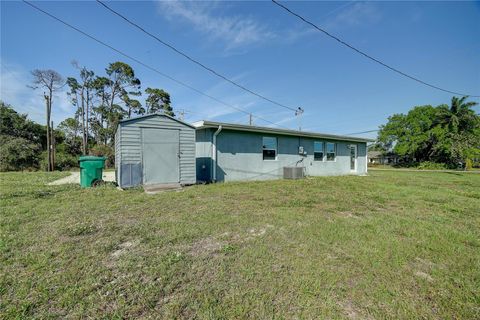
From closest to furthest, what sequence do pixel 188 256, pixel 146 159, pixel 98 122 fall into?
pixel 188 256, pixel 146 159, pixel 98 122

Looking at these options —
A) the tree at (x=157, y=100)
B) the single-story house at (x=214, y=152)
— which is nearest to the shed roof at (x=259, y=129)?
the single-story house at (x=214, y=152)

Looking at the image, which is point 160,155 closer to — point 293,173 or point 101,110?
point 293,173

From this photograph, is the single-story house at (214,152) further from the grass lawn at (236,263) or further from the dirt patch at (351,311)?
the dirt patch at (351,311)

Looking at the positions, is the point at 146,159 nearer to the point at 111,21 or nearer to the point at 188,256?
the point at 111,21

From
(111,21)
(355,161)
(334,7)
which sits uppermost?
(334,7)

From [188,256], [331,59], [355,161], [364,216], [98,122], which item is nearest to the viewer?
[188,256]

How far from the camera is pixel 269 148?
1073cm

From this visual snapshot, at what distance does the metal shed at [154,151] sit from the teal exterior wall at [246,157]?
129 cm

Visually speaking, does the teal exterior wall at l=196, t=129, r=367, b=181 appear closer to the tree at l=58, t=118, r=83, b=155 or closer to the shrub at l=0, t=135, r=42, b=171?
the shrub at l=0, t=135, r=42, b=171

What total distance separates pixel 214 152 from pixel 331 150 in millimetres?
8136

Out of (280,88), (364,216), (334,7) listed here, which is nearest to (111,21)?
(334,7)

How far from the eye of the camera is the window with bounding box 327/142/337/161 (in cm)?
1340

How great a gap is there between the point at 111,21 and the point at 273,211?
22.8 feet

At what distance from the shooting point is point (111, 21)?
632cm
